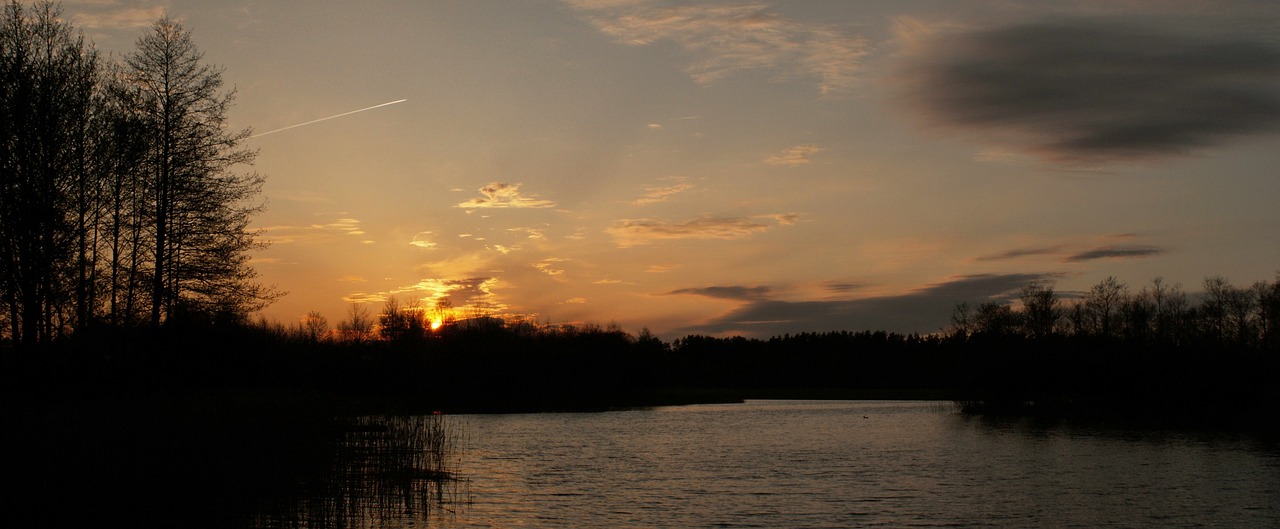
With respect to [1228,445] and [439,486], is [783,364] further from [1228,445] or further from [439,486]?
[439,486]

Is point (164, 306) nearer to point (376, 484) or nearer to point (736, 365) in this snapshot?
point (376, 484)

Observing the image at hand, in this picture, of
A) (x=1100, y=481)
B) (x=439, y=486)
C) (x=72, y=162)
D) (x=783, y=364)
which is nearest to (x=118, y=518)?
(x=439, y=486)

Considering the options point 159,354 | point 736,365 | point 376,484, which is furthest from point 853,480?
point 736,365

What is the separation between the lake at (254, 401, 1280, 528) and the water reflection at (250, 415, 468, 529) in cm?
15

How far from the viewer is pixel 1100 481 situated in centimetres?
2919

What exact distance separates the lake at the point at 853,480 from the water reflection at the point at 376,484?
0.15 metres

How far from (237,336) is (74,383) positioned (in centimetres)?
938

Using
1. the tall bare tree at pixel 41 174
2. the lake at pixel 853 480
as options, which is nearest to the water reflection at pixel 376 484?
the lake at pixel 853 480

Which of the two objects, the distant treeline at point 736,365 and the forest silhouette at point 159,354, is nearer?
the forest silhouette at point 159,354

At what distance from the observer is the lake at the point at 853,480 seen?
22094 mm

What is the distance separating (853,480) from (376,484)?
14.8m

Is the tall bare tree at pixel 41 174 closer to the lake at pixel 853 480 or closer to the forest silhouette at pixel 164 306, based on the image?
the forest silhouette at pixel 164 306

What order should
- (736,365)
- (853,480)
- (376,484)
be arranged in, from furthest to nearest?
(736,365), (853,480), (376,484)

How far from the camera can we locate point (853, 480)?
29.5m
